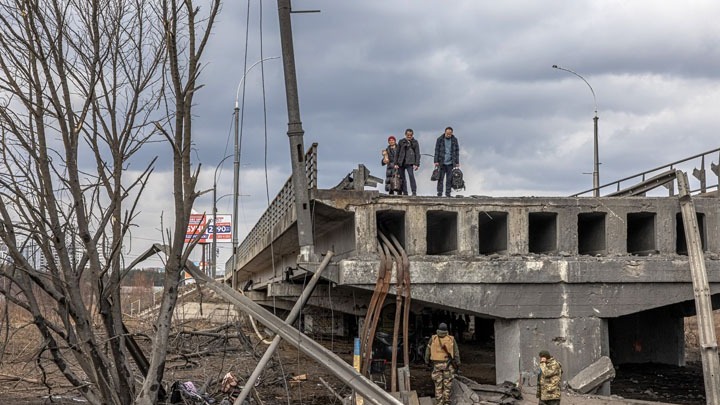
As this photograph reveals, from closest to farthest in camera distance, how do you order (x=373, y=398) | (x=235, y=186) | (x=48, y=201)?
(x=48, y=201)
(x=373, y=398)
(x=235, y=186)

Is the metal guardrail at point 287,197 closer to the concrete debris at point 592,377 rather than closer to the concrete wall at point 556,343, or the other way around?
the concrete wall at point 556,343

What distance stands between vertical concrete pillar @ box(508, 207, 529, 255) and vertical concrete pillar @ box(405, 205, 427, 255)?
61.6 inches

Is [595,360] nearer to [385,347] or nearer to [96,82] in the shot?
[385,347]

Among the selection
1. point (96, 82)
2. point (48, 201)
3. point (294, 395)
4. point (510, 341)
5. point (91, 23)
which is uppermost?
point (91, 23)

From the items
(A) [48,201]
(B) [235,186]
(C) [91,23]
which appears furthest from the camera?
(B) [235,186]

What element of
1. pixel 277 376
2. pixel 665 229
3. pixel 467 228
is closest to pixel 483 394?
pixel 467 228

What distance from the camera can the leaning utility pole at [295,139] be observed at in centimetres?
1367

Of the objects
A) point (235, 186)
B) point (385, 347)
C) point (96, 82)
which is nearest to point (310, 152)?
point (96, 82)

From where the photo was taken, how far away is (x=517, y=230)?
14352 mm

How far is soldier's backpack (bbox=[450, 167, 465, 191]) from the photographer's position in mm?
16562

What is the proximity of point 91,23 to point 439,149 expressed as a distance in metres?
10.1

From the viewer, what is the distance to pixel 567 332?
14172mm

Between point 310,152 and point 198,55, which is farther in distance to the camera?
point 310,152

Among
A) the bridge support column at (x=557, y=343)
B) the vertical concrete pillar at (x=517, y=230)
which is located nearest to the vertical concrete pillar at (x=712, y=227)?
the bridge support column at (x=557, y=343)
